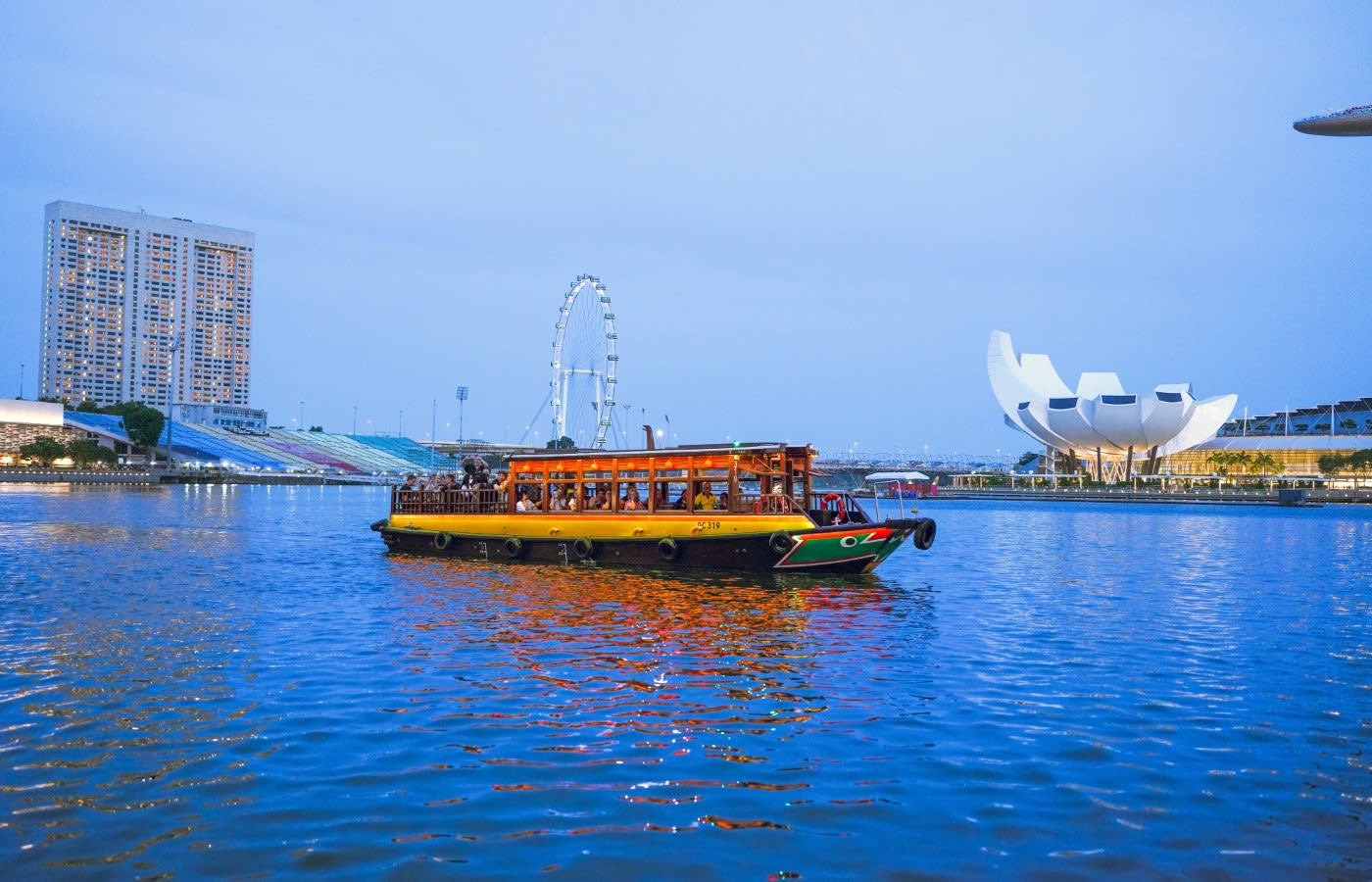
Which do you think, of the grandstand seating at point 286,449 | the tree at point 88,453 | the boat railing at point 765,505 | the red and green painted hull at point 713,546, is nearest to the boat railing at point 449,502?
the red and green painted hull at point 713,546

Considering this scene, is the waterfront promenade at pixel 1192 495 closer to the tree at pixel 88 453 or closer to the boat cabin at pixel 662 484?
the boat cabin at pixel 662 484

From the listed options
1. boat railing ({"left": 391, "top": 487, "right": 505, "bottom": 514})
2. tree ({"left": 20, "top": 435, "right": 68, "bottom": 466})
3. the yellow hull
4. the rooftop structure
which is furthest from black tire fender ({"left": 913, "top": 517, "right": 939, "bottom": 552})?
tree ({"left": 20, "top": 435, "right": 68, "bottom": 466})

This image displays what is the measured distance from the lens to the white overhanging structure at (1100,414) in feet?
396

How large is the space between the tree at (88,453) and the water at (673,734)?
104885 millimetres

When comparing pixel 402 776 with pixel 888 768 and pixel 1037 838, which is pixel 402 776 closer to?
pixel 888 768

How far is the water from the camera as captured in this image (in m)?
7.35

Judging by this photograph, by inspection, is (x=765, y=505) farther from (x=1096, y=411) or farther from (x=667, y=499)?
(x=1096, y=411)

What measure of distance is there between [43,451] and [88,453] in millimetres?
5518

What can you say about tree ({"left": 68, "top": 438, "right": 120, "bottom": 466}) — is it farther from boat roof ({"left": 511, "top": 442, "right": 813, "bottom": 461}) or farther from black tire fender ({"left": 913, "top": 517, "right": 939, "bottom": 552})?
black tire fender ({"left": 913, "top": 517, "right": 939, "bottom": 552})

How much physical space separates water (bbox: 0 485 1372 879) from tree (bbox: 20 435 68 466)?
10236 centimetres

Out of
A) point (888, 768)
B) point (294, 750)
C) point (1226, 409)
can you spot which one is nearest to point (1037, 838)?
point (888, 768)

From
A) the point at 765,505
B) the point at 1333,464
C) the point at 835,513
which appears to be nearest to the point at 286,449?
the point at 1333,464

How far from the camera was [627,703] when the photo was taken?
11633mm

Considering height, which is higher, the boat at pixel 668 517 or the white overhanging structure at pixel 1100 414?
the white overhanging structure at pixel 1100 414
